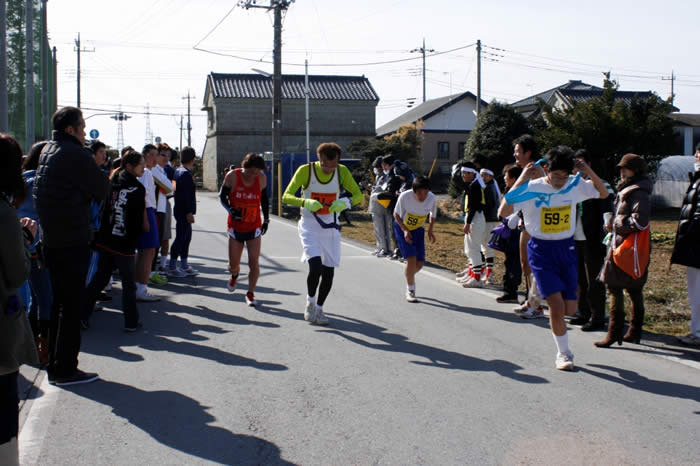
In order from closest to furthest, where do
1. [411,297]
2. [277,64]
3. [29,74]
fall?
[411,297]
[29,74]
[277,64]

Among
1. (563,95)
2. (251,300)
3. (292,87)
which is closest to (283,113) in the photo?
(292,87)

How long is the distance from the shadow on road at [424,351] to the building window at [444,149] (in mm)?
51332

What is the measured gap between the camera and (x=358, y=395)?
16.9 ft

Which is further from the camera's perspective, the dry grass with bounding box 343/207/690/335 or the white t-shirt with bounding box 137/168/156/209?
the white t-shirt with bounding box 137/168/156/209

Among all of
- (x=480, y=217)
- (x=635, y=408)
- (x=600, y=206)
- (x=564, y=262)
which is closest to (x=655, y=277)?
(x=480, y=217)

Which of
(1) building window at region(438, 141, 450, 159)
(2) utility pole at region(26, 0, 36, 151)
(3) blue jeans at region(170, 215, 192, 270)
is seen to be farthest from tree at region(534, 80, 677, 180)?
(1) building window at region(438, 141, 450, 159)

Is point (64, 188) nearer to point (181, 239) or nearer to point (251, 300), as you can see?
point (251, 300)

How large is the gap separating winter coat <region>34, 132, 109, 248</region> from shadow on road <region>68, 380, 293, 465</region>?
118cm

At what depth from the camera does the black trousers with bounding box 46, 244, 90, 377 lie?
5.18 meters

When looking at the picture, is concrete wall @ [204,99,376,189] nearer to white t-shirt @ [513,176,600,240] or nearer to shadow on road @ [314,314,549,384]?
shadow on road @ [314,314,549,384]

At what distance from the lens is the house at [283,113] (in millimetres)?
58500

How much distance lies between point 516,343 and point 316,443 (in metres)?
3.20

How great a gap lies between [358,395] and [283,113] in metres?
56.2

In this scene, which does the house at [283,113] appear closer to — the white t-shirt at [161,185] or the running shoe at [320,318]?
the white t-shirt at [161,185]
